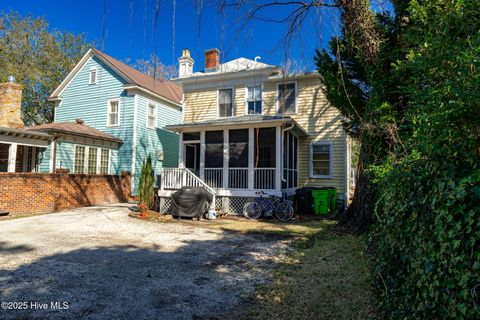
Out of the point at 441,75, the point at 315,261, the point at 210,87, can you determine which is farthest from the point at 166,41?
the point at 210,87

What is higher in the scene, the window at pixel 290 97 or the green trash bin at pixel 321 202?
the window at pixel 290 97

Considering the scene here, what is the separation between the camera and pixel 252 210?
10672 millimetres

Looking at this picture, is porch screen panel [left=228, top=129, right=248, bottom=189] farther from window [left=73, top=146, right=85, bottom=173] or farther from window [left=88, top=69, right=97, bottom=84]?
window [left=88, top=69, right=97, bottom=84]

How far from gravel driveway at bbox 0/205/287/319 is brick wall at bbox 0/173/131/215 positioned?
2942 mm

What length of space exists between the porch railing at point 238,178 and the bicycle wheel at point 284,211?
5.95 feet

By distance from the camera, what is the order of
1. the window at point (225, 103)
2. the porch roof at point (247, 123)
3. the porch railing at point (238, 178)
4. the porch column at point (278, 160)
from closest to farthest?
the porch roof at point (247, 123), the porch column at point (278, 160), the porch railing at point (238, 178), the window at point (225, 103)

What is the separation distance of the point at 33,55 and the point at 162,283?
86.6ft

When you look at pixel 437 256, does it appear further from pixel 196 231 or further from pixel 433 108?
pixel 196 231

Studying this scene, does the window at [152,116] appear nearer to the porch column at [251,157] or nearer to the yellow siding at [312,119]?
the yellow siding at [312,119]

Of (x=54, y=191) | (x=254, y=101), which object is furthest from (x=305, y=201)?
(x=54, y=191)

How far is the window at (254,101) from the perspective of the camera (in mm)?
14320

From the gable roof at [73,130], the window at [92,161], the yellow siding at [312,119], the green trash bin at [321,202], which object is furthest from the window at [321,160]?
the window at [92,161]

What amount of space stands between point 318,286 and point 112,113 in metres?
16.0

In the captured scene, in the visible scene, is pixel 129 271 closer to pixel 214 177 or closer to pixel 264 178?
pixel 264 178
